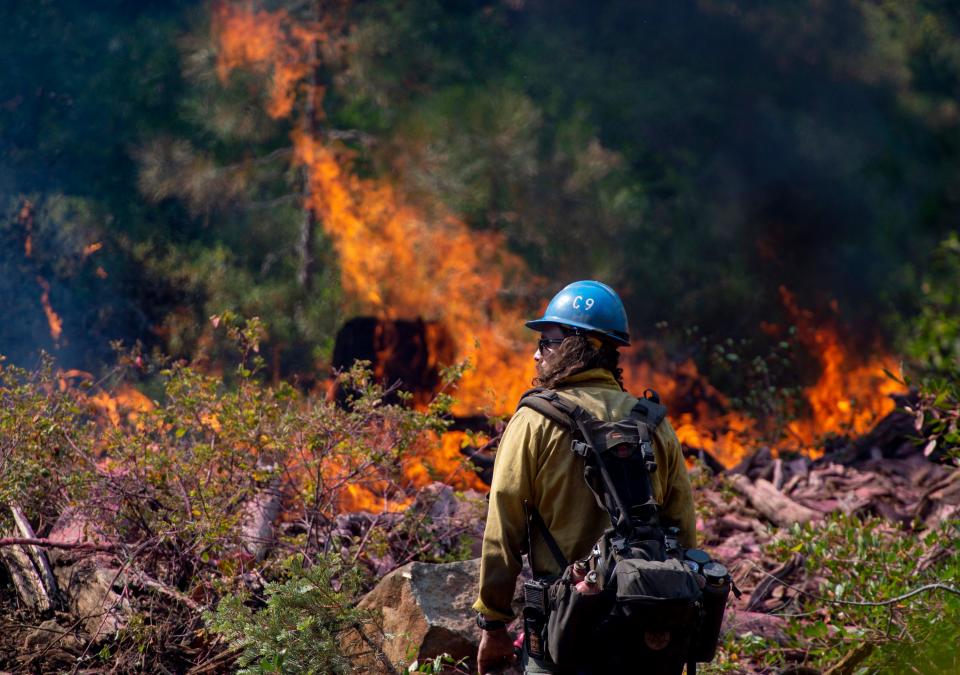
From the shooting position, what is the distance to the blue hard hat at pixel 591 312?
3.68m

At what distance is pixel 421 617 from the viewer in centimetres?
468

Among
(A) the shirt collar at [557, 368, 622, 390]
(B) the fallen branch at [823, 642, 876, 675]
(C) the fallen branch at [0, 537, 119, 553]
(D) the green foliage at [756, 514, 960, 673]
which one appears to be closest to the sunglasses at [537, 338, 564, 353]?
(A) the shirt collar at [557, 368, 622, 390]

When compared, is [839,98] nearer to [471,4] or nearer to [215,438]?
[471,4]

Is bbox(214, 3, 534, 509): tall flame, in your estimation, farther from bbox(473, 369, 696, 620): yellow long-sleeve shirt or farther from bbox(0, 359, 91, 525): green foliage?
bbox(473, 369, 696, 620): yellow long-sleeve shirt

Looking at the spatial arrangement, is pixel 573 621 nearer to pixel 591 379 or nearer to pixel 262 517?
pixel 591 379

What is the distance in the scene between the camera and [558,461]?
3250mm

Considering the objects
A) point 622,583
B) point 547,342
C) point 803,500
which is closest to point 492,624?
point 622,583

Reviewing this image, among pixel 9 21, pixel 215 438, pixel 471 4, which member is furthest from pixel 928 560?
pixel 9 21

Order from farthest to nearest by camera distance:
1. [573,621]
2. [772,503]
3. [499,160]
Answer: [499,160] → [772,503] → [573,621]

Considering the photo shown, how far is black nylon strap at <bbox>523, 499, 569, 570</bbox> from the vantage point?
325 cm

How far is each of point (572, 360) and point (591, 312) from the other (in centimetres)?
31

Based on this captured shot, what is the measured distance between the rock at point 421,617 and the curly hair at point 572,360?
171cm

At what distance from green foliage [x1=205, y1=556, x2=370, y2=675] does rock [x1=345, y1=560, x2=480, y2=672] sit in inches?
7.1

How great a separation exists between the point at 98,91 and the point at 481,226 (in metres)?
5.21
